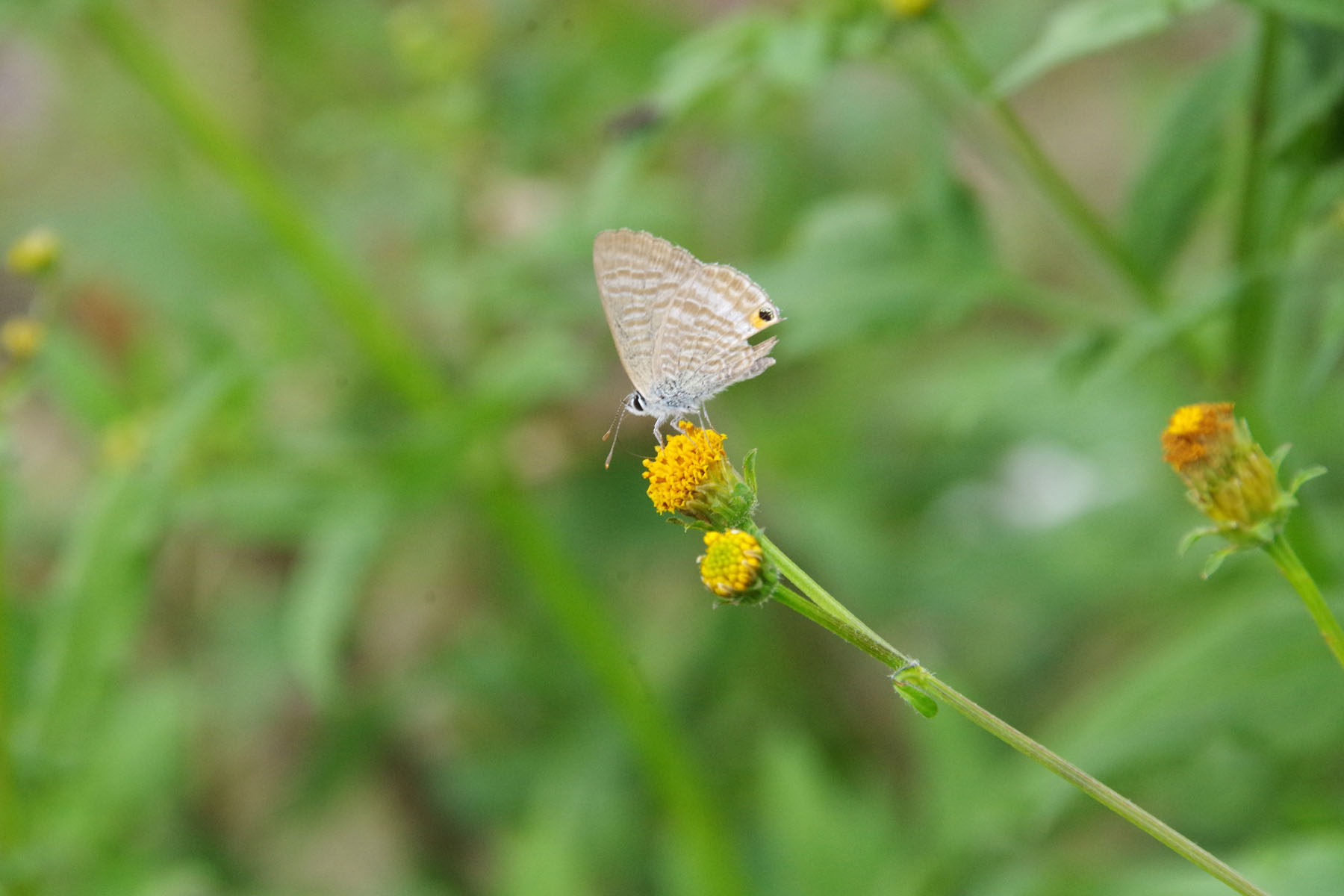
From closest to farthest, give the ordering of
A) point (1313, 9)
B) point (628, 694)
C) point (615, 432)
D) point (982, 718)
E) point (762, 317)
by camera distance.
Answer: point (982, 718) < point (1313, 9) < point (762, 317) < point (615, 432) < point (628, 694)

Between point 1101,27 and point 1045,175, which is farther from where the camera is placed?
point 1045,175

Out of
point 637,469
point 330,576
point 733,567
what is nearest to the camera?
point 733,567

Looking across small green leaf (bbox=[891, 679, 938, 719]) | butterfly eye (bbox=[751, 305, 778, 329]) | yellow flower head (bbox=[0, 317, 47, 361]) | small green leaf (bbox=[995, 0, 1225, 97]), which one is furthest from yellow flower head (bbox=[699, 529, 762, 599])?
yellow flower head (bbox=[0, 317, 47, 361])

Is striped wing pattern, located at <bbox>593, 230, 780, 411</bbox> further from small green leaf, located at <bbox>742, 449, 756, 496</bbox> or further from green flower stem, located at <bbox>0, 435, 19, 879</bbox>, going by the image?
green flower stem, located at <bbox>0, 435, 19, 879</bbox>

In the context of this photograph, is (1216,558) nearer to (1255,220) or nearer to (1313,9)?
(1313,9)

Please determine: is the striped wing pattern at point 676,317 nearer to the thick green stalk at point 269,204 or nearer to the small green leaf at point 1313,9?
the small green leaf at point 1313,9

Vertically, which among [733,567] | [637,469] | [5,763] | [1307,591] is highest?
[637,469]

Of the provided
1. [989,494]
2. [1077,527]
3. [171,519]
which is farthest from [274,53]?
[1077,527]

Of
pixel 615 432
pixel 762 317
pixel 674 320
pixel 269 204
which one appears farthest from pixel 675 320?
pixel 269 204
